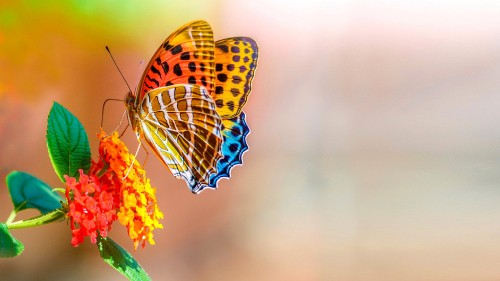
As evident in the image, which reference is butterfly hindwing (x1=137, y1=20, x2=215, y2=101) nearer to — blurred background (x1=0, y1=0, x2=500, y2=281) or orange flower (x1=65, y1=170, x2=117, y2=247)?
orange flower (x1=65, y1=170, x2=117, y2=247)

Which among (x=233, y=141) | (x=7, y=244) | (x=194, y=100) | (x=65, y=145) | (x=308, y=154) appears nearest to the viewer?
(x=7, y=244)

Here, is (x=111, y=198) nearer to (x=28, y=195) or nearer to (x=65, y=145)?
(x=65, y=145)

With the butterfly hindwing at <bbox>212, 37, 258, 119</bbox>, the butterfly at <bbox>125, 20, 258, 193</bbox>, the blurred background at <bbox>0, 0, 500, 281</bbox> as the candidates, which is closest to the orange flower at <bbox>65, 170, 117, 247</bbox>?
the butterfly at <bbox>125, 20, 258, 193</bbox>

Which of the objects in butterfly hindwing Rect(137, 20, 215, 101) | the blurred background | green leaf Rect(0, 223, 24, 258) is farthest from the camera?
the blurred background

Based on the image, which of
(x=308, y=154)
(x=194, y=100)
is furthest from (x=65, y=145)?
(x=308, y=154)

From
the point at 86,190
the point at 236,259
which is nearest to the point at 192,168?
the point at 86,190

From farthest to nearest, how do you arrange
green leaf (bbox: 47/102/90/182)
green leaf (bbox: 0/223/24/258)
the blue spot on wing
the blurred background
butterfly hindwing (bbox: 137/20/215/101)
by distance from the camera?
the blurred background → the blue spot on wing → butterfly hindwing (bbox: 137/20/215/101) → green leaf (bbox: 47/102/90/182) → green leaf (bbox: 0/223/24/258)
